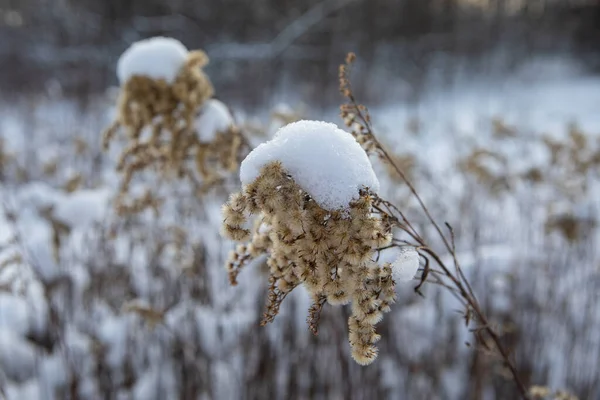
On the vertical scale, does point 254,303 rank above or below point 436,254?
below

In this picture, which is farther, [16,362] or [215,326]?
[16,362]

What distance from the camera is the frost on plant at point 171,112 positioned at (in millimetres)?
1614

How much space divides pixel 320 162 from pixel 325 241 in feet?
0.46

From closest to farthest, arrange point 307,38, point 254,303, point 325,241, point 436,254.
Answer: point 325,241 < point 436,254 < point 254,303 < point 307,38

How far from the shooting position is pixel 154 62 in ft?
5.28

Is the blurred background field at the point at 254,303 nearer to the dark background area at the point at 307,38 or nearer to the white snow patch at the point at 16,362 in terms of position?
the white snow patch at the point at 16,362

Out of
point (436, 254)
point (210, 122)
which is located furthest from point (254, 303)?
point (436, 254)

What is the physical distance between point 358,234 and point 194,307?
1712 mm

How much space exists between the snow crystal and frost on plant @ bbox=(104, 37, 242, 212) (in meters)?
0.82

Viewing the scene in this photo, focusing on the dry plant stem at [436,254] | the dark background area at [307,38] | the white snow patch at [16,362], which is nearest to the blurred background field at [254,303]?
the white snow patch at [16,362]

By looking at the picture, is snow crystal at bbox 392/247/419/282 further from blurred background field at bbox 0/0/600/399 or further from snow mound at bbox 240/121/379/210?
blurred background field at bbox 0/0/600/399

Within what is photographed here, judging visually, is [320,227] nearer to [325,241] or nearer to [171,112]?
[325,241]

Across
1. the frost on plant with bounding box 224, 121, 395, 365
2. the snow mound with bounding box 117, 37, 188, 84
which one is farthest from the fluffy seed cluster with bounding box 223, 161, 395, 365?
the snow mound with bounding box 117, 37, 188, 84

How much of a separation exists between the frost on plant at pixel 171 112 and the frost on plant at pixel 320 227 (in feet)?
2.55
